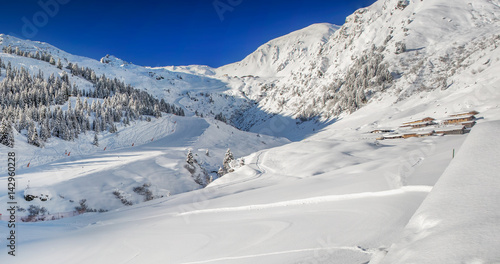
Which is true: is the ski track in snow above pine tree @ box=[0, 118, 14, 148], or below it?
below

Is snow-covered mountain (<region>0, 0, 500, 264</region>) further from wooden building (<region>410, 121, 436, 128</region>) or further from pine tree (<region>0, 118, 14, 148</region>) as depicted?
pine tree (<region>0, 118, 14, 148</region>)

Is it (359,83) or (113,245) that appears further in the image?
(359,83)

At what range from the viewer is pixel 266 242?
14.1 ft

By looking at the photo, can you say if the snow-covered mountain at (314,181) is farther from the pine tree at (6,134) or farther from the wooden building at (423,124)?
the pine tree at (6,134)

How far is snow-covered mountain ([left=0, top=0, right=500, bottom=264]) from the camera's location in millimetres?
2770

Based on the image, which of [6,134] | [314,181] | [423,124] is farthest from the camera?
[423,124]

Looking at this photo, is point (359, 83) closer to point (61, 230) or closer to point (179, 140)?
point (179, 140)

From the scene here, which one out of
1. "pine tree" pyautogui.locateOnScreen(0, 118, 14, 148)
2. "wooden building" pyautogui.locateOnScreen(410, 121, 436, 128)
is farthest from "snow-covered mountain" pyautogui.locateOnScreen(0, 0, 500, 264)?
"pine tree" pyautogui.locateOnScreen(0, 118, 14, 148)

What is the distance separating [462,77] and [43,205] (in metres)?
78.4

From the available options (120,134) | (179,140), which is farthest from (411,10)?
(120,134)

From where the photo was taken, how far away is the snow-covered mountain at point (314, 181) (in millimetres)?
2770

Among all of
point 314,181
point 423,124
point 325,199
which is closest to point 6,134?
point 314,181

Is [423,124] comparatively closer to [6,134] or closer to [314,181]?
[314,181]

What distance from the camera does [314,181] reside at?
941 centimetres
